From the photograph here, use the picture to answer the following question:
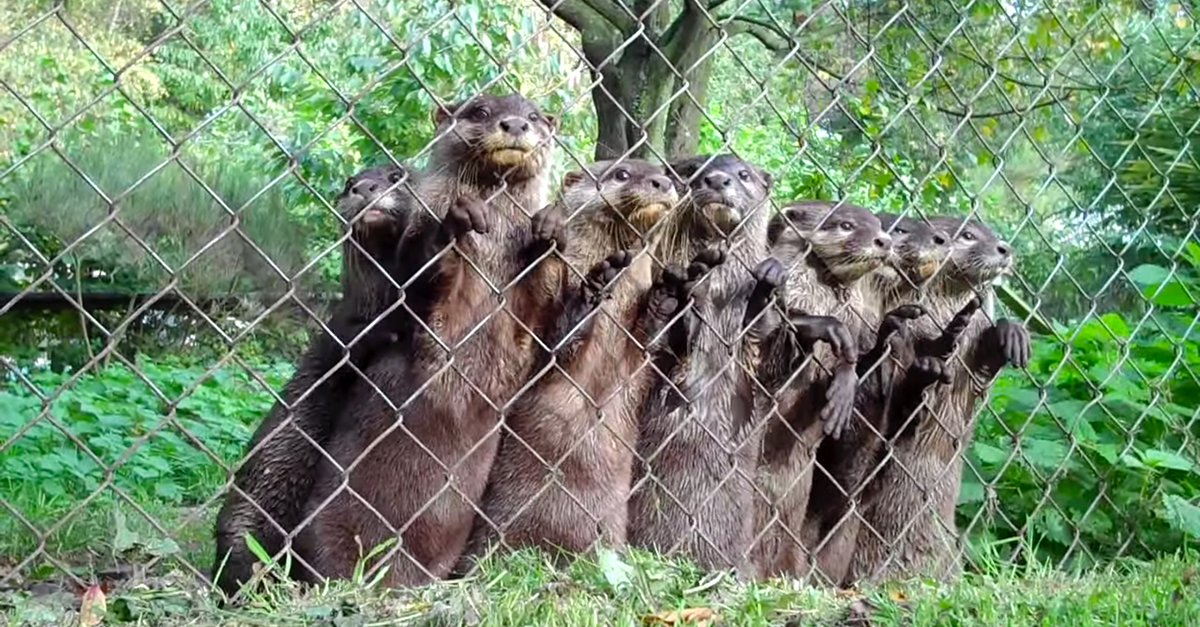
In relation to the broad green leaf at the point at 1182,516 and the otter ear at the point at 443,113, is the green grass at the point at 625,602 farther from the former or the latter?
the otter ear at the point at 443,113

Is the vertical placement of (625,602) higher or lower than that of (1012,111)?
higher

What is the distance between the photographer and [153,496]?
529 centimetres

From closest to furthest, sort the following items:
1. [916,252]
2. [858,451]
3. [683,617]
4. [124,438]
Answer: [683,617] → [858,451] → [916,252] → [124,438]

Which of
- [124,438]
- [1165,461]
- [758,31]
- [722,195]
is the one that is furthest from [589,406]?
[758,31]

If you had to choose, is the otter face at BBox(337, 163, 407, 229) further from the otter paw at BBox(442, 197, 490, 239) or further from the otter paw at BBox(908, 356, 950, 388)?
the otter paw at BBox(908, 356, 950, 388)

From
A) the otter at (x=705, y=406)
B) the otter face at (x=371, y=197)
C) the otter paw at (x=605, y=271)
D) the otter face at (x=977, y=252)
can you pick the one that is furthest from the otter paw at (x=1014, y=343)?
the otter face at (x=371, y=197)

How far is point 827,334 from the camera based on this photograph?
4.05 m

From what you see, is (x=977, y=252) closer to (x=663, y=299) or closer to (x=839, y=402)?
(x=839, y=402)

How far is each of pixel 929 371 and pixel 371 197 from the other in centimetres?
173

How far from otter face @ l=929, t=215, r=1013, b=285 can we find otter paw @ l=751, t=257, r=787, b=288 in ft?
3.21

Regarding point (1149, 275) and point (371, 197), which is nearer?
point (371, 197)

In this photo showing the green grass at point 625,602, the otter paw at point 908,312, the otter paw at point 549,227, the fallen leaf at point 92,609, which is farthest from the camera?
the otter paw at point 908,312

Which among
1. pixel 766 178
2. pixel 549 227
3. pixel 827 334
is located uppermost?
pixel 549 227

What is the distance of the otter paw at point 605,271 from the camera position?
361 centimetres
